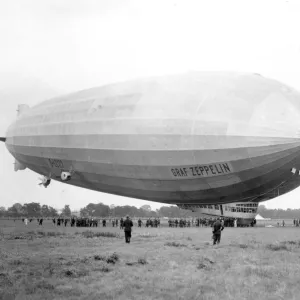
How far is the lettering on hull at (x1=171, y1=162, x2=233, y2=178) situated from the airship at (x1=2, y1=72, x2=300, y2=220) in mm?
46

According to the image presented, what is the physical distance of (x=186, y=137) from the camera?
1930cm

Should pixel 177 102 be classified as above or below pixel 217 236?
above

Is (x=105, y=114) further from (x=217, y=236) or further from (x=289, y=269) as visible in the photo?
(x=289, y=269)

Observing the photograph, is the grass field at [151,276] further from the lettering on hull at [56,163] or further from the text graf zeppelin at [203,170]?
the lettering on hull at [56,163]

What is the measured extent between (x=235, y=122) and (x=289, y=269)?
8954mm

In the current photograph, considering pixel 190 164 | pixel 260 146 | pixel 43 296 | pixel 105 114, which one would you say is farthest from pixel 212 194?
pixel 43 296

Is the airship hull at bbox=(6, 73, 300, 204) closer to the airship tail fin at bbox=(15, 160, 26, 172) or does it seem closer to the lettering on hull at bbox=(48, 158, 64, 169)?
the lettering on hull at bbox=(48, 158, 64, 169)

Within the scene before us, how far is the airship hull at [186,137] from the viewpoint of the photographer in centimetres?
1886

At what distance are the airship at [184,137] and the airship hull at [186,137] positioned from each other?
0.05 metres

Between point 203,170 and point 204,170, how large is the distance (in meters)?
0.05

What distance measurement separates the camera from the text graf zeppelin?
64.5 feet

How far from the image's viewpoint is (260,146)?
18.7 meters

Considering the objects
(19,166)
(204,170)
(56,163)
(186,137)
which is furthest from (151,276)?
(19,166)

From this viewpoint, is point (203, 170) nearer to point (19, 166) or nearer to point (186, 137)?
point (186, 137)
